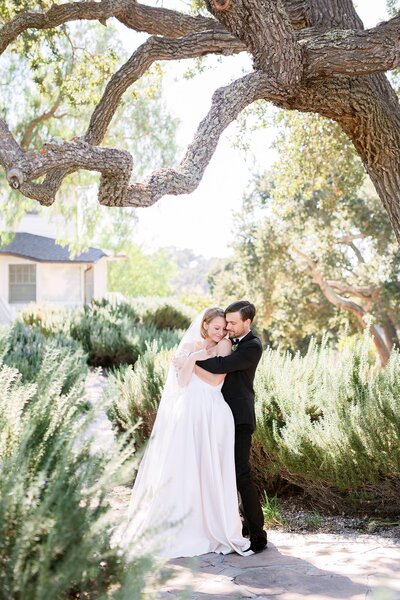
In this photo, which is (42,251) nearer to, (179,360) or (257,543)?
(179,360)

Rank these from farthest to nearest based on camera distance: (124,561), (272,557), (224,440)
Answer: (224,440) → (272,557) → (124,561)

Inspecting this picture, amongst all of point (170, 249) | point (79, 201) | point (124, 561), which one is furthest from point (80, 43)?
point (170, 249)

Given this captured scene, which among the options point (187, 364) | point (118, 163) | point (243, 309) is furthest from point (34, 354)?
point (118, 163)

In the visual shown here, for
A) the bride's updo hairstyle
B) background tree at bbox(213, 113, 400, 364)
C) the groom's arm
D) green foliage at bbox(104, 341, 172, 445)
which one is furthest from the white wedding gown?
background tree at bbox(213, 113, 400, 364)

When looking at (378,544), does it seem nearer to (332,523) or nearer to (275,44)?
(332,523)

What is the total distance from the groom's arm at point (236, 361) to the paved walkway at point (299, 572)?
137cm

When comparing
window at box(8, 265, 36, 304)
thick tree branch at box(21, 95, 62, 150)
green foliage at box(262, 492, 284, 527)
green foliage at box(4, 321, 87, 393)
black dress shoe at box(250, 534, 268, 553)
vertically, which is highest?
thick tree branch at box(21, 95, 62, 150)

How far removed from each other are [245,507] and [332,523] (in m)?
1.26

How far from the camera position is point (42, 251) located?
36.4m

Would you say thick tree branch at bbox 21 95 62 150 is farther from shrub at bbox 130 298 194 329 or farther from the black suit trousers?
the black suit trousers

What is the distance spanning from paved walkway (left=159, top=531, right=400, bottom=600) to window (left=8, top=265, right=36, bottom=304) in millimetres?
31655

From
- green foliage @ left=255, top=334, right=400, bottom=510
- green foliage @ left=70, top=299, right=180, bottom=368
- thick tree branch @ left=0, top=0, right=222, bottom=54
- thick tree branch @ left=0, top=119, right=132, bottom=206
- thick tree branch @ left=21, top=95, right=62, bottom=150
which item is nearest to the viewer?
thick tree branch @ left=0, top=119, right=132, bottom=206

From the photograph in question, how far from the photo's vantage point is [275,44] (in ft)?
22.5

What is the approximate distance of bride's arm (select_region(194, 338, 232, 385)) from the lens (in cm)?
609
